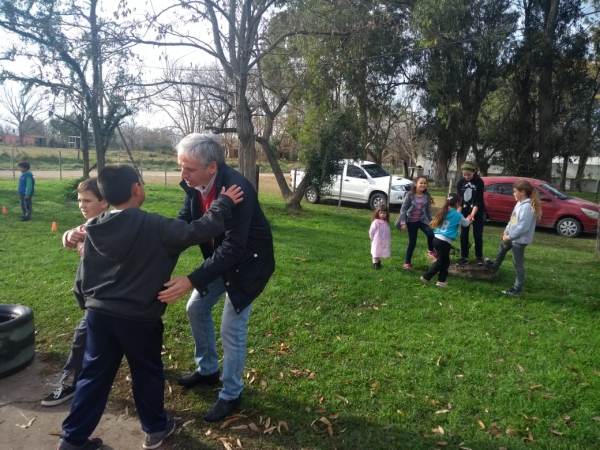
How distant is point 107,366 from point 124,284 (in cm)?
52

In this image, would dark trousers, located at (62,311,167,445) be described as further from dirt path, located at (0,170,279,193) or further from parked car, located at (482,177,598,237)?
dirt path, located at (0,170,279,193)

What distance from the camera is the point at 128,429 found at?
314cm

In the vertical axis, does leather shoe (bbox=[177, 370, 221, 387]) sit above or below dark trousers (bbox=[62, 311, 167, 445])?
below

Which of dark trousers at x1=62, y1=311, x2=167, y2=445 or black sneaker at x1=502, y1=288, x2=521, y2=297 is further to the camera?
black sneaker at x1=502, y1=288, x2=521, y2=297

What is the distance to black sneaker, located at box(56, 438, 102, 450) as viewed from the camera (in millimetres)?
2703

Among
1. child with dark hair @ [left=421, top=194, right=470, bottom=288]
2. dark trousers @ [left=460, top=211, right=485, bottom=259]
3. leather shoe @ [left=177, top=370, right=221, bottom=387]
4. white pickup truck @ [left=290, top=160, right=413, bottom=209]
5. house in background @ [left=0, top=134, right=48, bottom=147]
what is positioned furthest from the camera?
house in background @ [left=0, top=134, right=48, bottom=147]

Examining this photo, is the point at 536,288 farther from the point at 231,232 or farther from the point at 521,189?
the point at 231,232

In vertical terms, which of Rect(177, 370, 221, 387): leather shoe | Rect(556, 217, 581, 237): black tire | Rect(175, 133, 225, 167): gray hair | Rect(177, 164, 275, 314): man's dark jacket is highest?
Rect(175, 133, 225, 167): gray hair

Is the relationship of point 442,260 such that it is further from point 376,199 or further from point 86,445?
point 376,199

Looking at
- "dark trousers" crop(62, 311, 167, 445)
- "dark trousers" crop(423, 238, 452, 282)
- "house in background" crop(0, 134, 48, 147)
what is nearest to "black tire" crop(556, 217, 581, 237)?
"dark trousers" crop(423, 238, 452, 282)

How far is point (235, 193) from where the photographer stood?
2.89m

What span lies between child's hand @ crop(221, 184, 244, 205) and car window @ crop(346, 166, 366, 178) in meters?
14.6

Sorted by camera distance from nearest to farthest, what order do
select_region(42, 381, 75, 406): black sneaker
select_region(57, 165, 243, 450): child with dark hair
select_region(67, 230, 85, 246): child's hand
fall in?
select_region(57, 165, 243, 450): child with dark hair, select_region(67, 230, 85, 246): child's hand, select_region(42, 381, 75, 406): black sneaker

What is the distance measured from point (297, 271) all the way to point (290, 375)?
3013 mm
